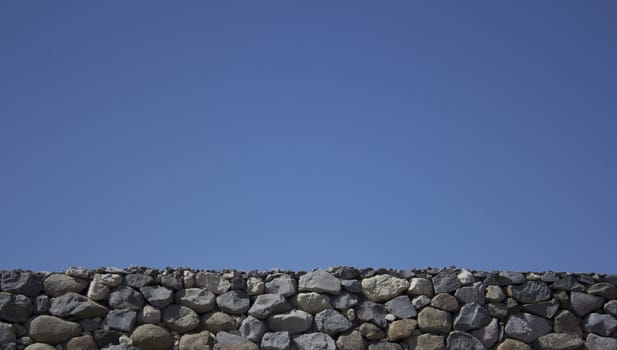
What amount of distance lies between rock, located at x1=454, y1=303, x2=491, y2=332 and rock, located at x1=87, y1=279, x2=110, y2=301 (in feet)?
13.8

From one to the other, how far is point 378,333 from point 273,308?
50.4 inches

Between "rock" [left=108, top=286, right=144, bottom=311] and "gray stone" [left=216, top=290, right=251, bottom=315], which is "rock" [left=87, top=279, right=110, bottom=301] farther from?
"gray stone" [left=216, top=290, right=251, bottom=315]

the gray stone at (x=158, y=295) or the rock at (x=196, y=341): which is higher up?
the gray stone at (x=158, y=295)

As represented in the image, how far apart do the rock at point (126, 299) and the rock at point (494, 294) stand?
4170mm

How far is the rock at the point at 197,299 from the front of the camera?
439 inches

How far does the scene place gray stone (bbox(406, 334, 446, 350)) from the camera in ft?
36.4

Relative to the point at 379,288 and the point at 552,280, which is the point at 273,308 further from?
the point at 552,280

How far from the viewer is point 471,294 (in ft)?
37.1

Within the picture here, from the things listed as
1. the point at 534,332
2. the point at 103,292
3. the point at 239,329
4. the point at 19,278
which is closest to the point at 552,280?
the point at 534,332

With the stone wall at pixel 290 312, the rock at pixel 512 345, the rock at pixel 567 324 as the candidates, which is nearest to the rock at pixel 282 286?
the stone wall at pixel 290 312

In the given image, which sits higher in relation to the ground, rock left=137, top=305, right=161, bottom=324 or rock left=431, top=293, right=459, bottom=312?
rock left=431, top=293, right=459, bottom=312

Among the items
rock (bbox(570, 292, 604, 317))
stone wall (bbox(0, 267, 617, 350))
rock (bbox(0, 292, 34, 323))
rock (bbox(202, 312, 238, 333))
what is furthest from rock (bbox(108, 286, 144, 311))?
rock (bbox(570, 292, 604, 317))

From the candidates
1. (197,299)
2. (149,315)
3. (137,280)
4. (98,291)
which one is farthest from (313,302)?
(98,291)

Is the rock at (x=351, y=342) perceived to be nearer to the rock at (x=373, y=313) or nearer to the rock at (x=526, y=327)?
the rock at (x=373, y=313)
